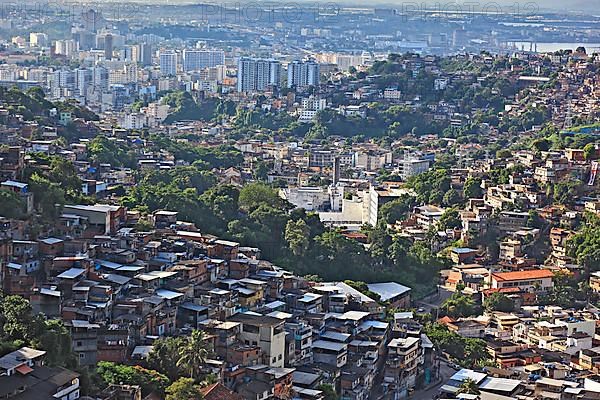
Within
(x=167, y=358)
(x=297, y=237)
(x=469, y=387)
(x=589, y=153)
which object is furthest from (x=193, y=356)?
(x=589, y=153)

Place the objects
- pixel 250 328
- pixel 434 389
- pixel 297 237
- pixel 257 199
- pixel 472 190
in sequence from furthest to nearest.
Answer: pixel 472 190, pixel 257 199, pixel 297 237, pixel 434 389, pixel 250 328

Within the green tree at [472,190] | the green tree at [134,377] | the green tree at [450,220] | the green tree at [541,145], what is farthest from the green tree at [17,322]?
the green tree at [541,145]

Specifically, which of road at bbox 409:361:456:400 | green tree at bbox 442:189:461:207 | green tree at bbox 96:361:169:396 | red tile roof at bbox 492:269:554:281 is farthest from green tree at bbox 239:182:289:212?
green tree at bbox 96:361:169:396

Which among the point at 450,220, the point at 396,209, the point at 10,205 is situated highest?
the point at 10,205

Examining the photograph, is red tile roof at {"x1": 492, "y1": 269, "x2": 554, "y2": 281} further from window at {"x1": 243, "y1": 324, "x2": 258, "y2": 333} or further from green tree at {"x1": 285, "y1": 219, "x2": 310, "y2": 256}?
window at {"x1": 243, "y1": 324, "x2": 258, "y2": 333}

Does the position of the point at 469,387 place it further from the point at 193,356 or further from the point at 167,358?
the point at 167,358

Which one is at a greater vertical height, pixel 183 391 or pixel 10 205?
pixel 10 205
